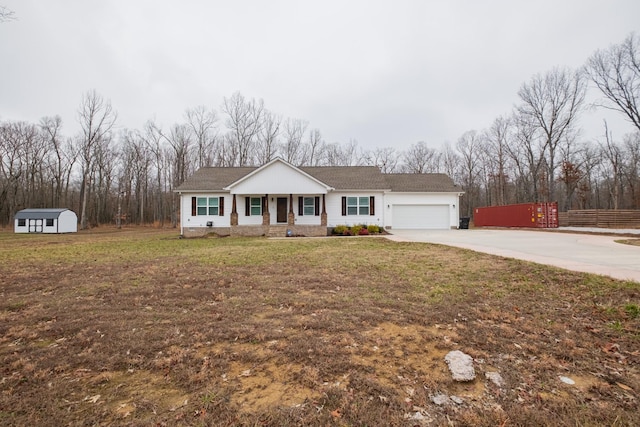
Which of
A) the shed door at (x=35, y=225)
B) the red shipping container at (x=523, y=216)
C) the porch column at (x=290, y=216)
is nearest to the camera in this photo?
the porch column at (x=290, y=216)

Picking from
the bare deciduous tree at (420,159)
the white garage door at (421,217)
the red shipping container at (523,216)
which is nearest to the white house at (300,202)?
the white garage door at (421,217)

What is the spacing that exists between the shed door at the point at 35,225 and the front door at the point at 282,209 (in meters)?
24.3

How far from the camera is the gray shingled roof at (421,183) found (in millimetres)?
24078

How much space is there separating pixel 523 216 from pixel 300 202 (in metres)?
17.9

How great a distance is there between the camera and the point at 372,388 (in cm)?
257

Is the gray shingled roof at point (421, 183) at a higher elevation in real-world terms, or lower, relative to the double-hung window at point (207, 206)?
higher

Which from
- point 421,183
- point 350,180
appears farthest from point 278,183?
point 421,183

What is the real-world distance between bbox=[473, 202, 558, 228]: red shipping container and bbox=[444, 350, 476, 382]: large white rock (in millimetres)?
24603

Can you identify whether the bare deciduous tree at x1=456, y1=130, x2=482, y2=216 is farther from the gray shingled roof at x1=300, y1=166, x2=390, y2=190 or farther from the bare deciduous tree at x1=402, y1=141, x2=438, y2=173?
the gray shingled roof at x1=300, y1=166, x2=390, y2=190

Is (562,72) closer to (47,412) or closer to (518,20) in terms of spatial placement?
(518,20)

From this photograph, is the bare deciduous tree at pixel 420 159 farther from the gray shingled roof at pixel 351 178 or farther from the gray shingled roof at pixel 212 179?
the gray shingled roof at pixel 212 179

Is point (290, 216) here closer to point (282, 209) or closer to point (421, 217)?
point (282, 209)

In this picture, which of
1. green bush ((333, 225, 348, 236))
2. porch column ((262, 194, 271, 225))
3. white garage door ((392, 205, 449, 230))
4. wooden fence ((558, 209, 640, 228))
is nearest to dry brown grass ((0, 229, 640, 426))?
green bush ((333, 225, 348, 236))

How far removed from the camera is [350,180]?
2336 centimetres
